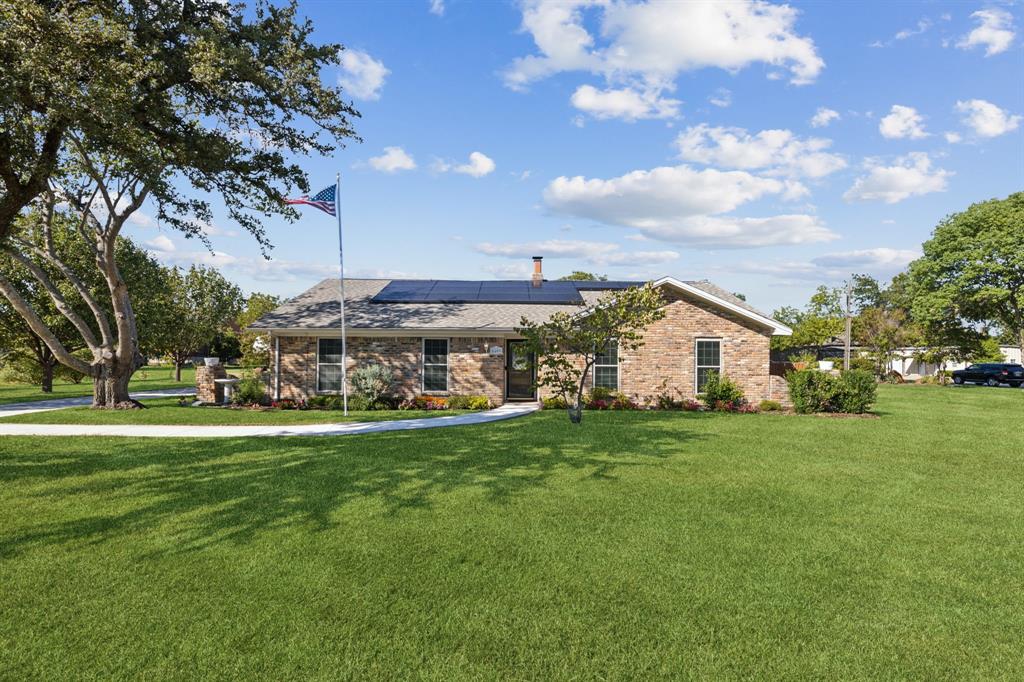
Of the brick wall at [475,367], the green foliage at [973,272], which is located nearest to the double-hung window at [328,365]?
the brick wall at [475,367]

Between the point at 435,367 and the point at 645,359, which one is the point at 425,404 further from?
the point at 645,359

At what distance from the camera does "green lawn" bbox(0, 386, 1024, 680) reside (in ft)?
13.5

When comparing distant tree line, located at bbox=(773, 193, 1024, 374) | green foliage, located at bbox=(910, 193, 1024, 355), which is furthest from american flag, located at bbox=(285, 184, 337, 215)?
green foliage, located at bbox=(910, 193, 1024, 355)

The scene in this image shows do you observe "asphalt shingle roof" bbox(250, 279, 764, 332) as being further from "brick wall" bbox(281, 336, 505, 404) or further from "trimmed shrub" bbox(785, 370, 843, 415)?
"trimmed shrub" bbox(785, 370, 843, 415)

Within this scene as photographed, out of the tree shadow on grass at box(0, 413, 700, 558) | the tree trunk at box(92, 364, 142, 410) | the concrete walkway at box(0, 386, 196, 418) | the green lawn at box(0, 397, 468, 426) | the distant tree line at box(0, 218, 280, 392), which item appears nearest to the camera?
the tree shadow on grass at box(0, 413, 700, 558)

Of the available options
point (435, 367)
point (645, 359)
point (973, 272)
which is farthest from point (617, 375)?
point (973, 272)

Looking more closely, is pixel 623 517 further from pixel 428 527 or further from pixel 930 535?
pixel 930 535

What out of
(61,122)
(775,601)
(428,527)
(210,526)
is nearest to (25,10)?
(61,122)

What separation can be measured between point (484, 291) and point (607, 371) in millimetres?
6726

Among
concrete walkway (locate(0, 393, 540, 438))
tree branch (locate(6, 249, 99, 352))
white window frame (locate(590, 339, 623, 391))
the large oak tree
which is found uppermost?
the large oak tree

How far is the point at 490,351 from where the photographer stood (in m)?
19.9

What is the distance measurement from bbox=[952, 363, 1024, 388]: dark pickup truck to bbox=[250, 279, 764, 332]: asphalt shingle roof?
26163mm

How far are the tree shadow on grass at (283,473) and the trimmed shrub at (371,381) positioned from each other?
5.58 m

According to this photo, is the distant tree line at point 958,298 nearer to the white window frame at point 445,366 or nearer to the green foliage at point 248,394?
the white window frame at point 445,366
